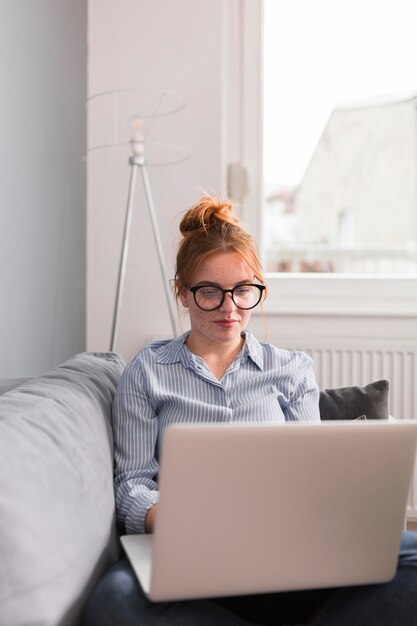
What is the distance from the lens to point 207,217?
1592 millimetres

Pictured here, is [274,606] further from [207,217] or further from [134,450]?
[207,217]

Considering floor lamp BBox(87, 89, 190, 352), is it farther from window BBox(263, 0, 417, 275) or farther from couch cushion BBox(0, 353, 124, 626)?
couch cushion BBox(0, 353, 124, 626)

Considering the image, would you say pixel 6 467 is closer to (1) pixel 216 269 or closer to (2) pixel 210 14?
(1) pixel 216 269

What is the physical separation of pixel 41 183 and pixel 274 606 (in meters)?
1.65

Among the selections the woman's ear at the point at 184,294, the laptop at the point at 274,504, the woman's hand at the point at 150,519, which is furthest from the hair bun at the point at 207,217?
the laptop at the point at 274,504

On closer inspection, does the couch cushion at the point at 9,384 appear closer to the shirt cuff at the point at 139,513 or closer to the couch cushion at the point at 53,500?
the couch cushion at the point at 53,500

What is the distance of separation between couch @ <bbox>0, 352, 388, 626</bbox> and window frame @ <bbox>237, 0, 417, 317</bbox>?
1606 millimetres

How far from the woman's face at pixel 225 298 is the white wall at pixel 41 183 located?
770 millimetres

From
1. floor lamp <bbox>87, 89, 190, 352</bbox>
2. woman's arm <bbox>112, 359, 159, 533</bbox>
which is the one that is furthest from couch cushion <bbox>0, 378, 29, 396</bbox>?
floor lamp <bbox>87, 89, 190, 352</bbox>

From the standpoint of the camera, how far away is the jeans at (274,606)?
1043mm

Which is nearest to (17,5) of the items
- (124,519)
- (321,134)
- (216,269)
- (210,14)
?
(210,14)

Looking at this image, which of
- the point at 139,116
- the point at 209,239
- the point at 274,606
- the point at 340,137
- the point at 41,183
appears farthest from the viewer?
the point at 340,137

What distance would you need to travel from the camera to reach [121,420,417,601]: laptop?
937 mm

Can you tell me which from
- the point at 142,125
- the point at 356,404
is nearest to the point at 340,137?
the point at 142,125
